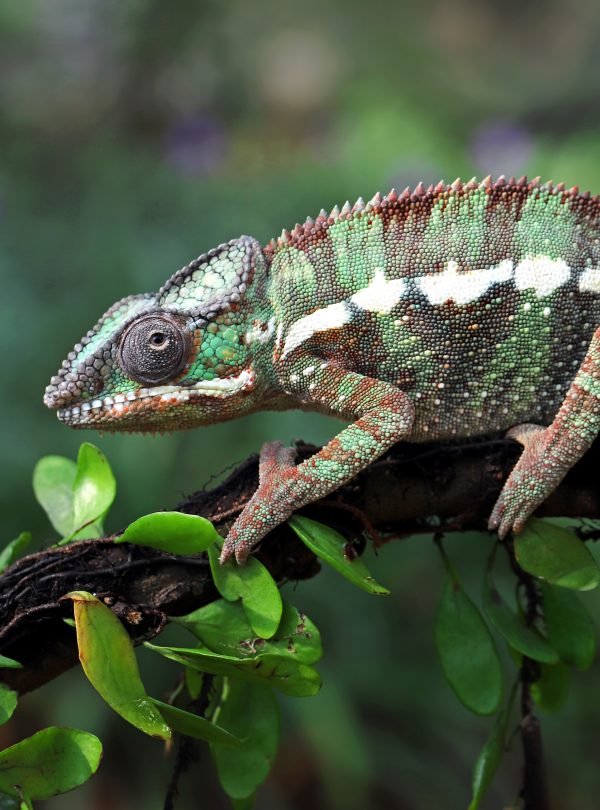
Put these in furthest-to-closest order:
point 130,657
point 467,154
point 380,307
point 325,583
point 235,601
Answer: point 467,154
point 325,583
point 380,307
point 235,601
point 130,657

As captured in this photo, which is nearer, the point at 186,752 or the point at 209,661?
the point at 209,661

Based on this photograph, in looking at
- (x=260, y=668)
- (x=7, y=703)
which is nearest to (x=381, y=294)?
(x=260, y=668)

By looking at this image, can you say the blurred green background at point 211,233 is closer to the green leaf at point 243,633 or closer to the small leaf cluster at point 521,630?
the small leaf cluster at point 521,630

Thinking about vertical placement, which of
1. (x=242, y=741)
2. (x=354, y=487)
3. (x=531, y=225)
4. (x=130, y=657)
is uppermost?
(x=531, y=225)

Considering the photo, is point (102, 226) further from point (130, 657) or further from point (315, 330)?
point (130, 657)

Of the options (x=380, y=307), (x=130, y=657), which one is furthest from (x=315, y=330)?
(x=130, y=657)

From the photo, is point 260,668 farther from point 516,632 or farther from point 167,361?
point 167,361
